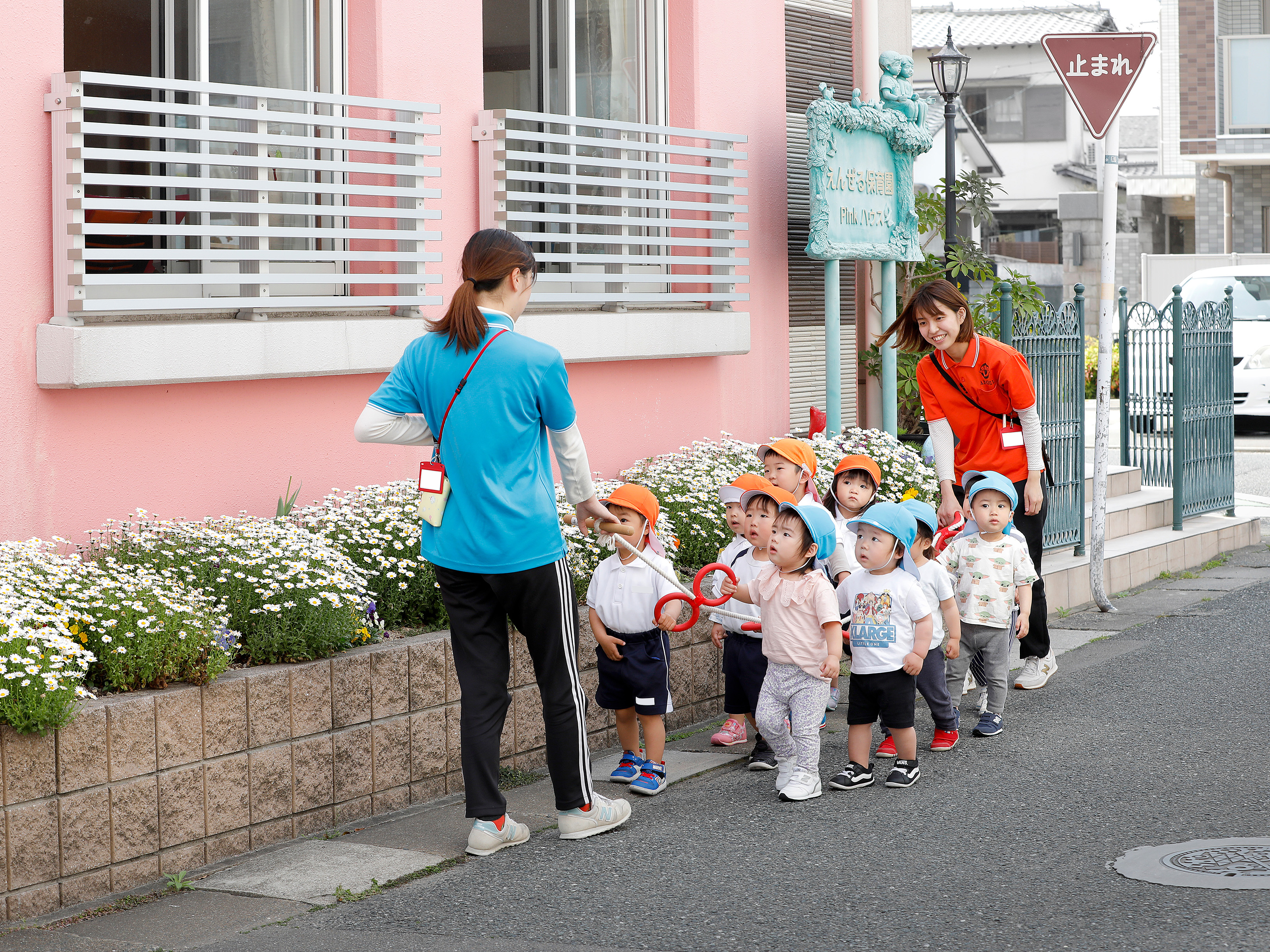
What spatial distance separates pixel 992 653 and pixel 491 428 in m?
2.77

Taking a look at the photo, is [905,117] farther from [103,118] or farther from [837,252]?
[103,118]

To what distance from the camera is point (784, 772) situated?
5.70m

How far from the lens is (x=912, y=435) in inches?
444

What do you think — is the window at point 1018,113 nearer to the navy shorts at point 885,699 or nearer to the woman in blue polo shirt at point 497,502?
the navy shorts at point 885,699

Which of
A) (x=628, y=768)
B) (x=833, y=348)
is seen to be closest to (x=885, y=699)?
(x=628, y=768)

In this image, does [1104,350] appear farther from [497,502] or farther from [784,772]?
[497,502]

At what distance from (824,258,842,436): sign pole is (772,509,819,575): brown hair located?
4142 mm

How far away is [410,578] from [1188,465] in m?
8.06

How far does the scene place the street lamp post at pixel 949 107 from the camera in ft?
40.3

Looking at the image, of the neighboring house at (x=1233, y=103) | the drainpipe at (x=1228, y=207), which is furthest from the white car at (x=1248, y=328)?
the drainpipe at (x=1228, y=207)

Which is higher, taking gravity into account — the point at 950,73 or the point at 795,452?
the point at 950,73

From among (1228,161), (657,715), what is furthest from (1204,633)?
(1228,161)

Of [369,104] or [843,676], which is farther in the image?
[843,676]

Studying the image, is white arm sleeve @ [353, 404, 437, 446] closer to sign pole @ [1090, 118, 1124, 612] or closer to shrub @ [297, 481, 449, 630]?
shrub @ [297, 481, 449, 630]
